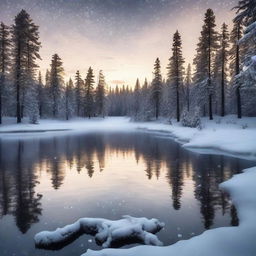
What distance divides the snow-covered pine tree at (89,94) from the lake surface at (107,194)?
5895 cm

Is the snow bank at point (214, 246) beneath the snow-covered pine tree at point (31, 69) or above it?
beneath

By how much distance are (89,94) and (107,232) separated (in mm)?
71830

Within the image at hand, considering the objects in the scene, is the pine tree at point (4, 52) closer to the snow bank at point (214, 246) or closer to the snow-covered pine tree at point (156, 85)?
the snow-covered pine tree at point (156, 85)

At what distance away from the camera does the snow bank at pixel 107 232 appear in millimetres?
6094

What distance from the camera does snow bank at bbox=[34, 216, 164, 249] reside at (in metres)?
6.09

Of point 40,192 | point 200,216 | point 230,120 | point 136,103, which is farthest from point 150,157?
point 136,103

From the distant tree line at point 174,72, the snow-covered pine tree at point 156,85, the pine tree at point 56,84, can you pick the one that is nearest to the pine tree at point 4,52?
the distant tree line at point 174,72

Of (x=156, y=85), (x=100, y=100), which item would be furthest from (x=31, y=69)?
(x=100, y=100)

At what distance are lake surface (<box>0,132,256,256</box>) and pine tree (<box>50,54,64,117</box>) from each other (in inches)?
1836

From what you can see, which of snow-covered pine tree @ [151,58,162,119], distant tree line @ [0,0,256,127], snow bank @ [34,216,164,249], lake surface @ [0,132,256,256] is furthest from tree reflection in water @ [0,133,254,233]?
snow-covered pine tree @ [151,58,162,119]

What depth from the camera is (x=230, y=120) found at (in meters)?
35.5

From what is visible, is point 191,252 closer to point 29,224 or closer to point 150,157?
point 29,224

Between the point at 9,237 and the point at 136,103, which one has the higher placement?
the point at 136,103

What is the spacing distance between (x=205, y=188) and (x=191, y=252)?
5330 millimetres
